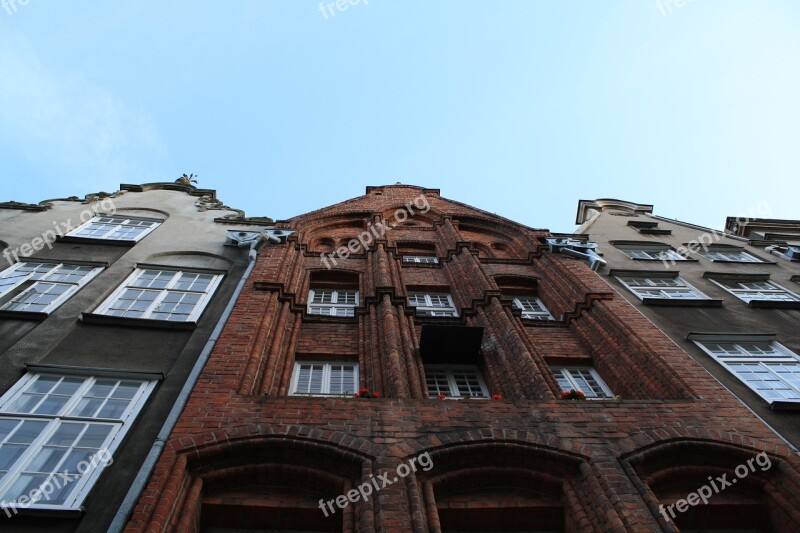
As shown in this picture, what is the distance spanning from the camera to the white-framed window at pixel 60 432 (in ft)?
23.9

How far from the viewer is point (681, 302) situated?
14.7 m

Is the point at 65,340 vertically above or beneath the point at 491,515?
above

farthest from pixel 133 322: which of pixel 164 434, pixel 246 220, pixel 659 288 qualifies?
pixel 659 288

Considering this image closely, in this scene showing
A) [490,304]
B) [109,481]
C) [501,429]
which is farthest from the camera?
[490,304]

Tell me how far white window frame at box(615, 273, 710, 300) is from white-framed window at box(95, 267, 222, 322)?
1178 cm

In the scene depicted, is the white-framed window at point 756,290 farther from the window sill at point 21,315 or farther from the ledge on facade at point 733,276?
the window sill at point 21,315

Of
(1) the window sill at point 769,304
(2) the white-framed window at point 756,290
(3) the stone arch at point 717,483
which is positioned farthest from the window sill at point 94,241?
(2) the white-framed window at point 756,290

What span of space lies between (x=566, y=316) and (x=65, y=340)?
11.8 metres

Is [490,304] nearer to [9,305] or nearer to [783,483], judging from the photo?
[783,483]

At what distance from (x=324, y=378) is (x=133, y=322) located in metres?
4.23

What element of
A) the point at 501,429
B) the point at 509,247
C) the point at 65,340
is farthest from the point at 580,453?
the point at 509,247

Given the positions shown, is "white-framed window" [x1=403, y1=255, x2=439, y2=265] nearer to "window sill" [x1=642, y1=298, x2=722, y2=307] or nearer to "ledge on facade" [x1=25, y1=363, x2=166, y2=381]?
"window sill" [x1=642, y1=298, x2=722, y2=307]

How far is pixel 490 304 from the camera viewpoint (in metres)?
14.4

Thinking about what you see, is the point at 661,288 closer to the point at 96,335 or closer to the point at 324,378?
the point at 324,378
